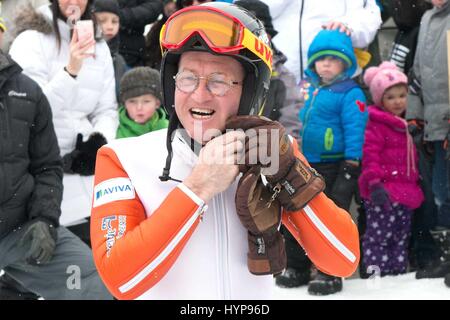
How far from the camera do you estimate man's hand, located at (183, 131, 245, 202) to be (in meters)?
2.55

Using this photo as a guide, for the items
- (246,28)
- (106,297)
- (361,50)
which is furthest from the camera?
(361,50)

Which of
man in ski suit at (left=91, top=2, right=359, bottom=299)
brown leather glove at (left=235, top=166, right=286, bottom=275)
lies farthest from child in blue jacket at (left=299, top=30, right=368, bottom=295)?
brown leather glove at (left=235, top=166, right=286, bottom=275)

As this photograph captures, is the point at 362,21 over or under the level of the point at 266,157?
over

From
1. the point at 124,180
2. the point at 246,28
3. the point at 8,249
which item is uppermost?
the point at 246,28

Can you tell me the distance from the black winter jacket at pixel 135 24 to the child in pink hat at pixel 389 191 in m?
2.24

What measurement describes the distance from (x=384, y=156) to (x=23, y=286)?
3097mm

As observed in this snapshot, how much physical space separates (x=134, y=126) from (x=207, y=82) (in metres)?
3.49

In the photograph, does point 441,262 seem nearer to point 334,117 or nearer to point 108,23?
point 334,117

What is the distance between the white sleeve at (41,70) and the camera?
5715 mm

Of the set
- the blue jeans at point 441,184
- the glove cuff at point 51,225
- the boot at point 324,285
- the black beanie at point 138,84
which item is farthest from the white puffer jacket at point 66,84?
the blue jeans at point 441,184

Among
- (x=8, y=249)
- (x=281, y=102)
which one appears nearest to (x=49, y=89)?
(x=8, y=249)

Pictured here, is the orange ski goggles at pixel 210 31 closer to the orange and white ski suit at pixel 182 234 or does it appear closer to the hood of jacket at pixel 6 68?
the orange and white ski suit at pixel 182 234
